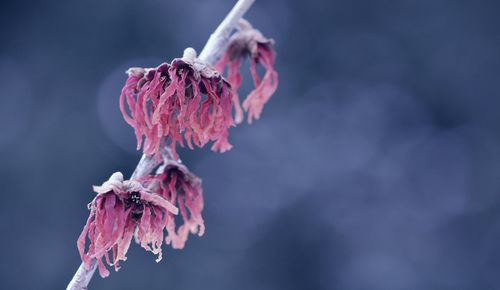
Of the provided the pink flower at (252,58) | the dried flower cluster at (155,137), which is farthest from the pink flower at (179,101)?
the pink flower at (252,58)

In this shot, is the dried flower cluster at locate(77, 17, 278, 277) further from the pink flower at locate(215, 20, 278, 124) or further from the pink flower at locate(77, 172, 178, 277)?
the pink flower at locate(215, 20, 278, 124)

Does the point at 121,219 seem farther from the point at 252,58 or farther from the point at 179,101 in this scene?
the point at 252,58

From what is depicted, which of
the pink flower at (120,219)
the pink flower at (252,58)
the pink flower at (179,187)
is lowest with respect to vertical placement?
the pink flower at (120,219)

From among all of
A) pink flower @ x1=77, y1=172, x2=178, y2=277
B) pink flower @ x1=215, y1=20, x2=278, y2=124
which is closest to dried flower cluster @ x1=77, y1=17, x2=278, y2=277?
pink flower @ x1=77, y1=172, x2=178, y2=277

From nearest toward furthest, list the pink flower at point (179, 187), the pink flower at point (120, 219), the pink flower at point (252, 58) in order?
the pink flower at point (120, 219), the pink flower at point (179, 187), the pink flower at point (252, 58)

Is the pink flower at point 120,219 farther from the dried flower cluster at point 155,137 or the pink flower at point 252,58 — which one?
the pink flower at point 252,58

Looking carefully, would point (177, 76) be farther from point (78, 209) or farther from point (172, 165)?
point (78, 209)
